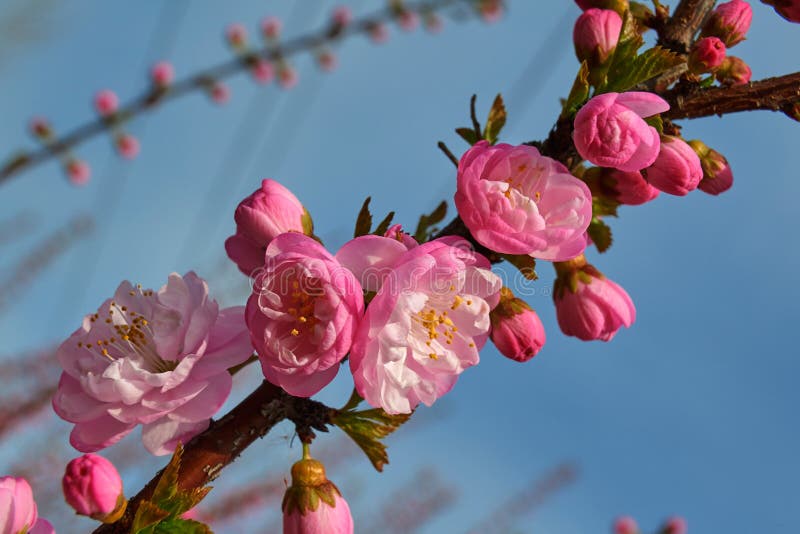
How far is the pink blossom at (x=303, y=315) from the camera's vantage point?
2.83ft

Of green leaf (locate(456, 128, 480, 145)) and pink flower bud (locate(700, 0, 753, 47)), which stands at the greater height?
green leaf (locate(456, 128, 480, 145))

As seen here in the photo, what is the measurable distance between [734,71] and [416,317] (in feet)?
2.37

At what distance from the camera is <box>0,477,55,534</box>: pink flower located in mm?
942

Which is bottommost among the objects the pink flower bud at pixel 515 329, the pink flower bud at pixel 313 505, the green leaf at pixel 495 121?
the pink flower bud at pixel 313 505

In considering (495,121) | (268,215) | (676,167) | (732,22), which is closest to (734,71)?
(732,22)

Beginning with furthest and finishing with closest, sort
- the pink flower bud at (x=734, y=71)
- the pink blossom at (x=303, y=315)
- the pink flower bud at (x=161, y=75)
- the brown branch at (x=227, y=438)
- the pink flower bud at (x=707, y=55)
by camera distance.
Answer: the pink flower bud at (x=161, y=75), the pink flower bud at (x=734, y=71), the pink flower bud at (x=707, y=55), the brown branch at (x=227, y=438), the pink blossom at (x=303, y=315)

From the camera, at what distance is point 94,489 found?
2.99 feet

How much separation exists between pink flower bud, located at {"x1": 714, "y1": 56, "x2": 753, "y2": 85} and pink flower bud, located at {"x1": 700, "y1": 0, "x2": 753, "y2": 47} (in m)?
0.03

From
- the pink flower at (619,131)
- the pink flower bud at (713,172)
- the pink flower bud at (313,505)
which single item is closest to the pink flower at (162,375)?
the pink flower bud at (313,505)

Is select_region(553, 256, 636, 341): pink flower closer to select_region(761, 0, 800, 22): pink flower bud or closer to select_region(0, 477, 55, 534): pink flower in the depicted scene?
select_region(761, 0, 800, 22): pink flower bud

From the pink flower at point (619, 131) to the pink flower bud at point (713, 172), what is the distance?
22cm

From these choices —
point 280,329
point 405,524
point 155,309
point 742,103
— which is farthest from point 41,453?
point 742,103

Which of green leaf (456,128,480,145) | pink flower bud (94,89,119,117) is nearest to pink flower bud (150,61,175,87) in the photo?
pink flower bud (94,89,119,117)

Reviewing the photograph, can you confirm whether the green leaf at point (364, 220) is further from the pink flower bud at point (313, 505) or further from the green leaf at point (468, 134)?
the pink flower bud at point (313, 505)
